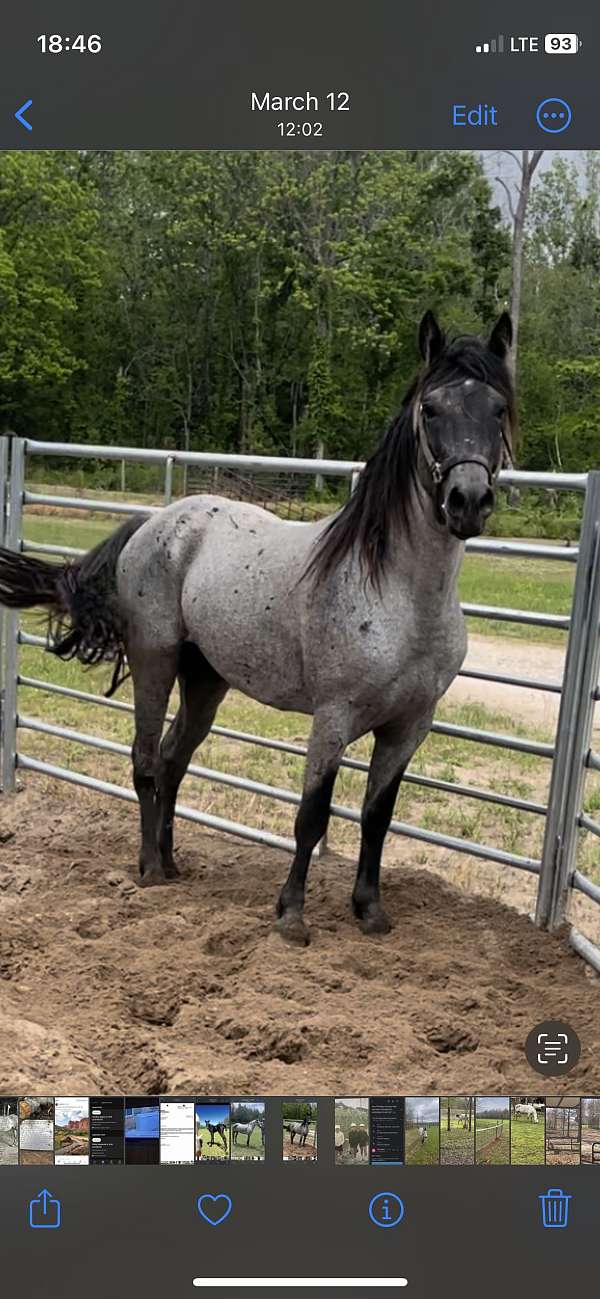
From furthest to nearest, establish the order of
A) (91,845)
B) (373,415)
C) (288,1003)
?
(373,415) → (91,845) → (288,1003)

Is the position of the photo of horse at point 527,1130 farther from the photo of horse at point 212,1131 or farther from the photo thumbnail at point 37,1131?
the photo thumbnail at point 37,1131

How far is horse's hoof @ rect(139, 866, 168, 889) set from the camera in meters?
3.94

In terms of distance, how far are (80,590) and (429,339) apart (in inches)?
69.4

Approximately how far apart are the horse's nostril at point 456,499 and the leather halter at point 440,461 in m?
0.06

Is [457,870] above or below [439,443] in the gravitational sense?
below

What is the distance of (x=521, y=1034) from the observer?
271 centimetres

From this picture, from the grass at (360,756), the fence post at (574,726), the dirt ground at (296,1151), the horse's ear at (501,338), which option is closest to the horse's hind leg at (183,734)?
the grass at (360,756)

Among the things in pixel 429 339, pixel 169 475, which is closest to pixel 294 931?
pixel 429 339

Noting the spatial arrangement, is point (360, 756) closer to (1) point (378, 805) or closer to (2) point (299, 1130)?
(1) point (378, 805)
